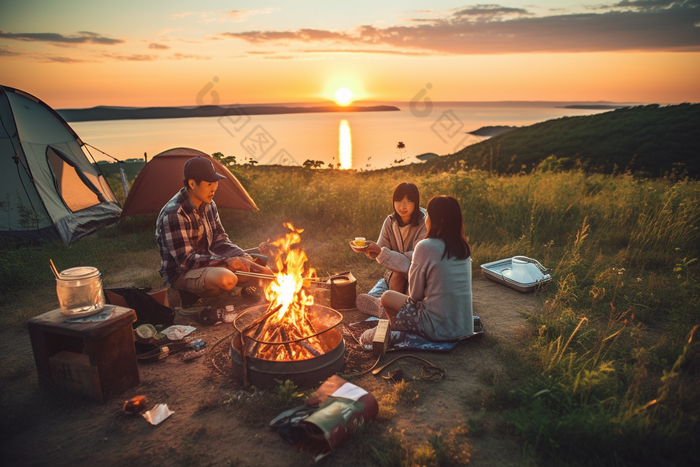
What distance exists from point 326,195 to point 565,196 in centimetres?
536

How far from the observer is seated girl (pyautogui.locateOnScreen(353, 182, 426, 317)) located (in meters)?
4.80

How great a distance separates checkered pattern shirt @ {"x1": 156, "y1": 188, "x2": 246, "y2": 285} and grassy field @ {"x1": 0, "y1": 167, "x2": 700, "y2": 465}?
1.40 m

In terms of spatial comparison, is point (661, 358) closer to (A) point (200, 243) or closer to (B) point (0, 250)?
(A) point (200, 243)

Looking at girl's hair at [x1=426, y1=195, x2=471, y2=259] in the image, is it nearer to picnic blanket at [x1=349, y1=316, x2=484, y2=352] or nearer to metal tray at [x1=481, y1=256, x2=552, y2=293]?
picnic blanket at [x1=349, y1=316, x2=484, y2=352]

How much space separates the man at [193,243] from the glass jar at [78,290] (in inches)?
54.0

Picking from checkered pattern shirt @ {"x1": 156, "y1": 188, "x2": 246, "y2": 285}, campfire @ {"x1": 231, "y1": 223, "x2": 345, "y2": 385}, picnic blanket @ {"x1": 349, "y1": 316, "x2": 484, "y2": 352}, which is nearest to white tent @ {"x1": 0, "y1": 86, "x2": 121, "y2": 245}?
checkered pattern shirt @ {"x1": 156, "y1": 188, "x2": 246, "y2": 285}

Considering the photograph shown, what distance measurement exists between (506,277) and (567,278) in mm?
781

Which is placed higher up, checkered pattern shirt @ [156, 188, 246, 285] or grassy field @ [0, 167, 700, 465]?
checkered pattern shirt @ [156, 188, 246, 285]

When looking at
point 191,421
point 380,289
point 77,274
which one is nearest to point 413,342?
point 380,289

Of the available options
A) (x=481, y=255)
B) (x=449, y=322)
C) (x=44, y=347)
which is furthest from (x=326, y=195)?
(x=44, y=347)

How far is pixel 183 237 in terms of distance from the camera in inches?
193

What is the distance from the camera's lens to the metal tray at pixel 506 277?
220 inches

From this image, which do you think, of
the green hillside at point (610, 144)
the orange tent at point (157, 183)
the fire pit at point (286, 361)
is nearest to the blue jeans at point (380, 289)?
the fire pit at point (286, 361)

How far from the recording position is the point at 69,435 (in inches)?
120
